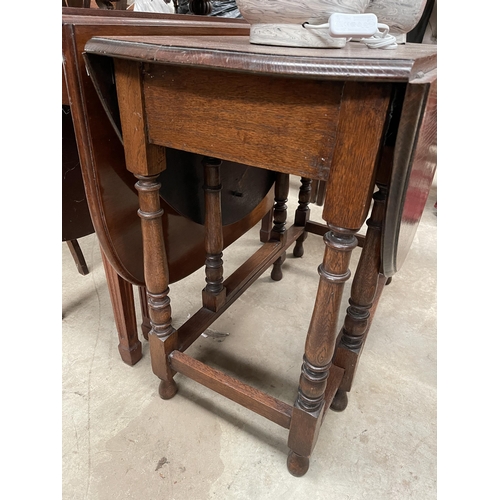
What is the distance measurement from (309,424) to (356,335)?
0.98 ft

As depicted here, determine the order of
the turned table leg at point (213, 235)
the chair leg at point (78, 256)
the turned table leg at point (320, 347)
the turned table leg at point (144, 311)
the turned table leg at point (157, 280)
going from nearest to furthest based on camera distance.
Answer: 1. the turned table leg at point (320, 347)
2. the turned table leg at point (157, 280)
3. the turned table leg at point (213, 235)
4. the turned table leg at point (144, 311)
5. the chair leg at point (78, 256)

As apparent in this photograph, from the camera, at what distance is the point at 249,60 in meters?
0.54

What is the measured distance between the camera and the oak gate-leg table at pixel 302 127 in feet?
1.71

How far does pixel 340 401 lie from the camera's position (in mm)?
1114

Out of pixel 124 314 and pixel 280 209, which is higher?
pixel 280 209

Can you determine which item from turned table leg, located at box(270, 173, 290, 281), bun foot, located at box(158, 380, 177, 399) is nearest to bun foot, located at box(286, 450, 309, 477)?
bun foot, located at box(158, 380, 177, 399)

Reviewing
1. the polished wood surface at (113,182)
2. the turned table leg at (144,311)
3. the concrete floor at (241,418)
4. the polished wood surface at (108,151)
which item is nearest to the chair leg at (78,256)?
the concrete floor at (241,418)

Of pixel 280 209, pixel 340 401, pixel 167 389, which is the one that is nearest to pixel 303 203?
pixel 280 209

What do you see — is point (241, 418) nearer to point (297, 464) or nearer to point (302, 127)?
point (297, 464)

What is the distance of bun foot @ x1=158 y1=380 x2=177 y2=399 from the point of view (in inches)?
43.8

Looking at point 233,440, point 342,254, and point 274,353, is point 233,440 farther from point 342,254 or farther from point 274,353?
point 342,254

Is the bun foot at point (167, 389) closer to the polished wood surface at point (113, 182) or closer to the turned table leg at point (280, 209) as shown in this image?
the polished wood surface at point (113, 182)

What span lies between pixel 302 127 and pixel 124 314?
84cm

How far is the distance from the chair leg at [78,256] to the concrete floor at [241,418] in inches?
3.5
